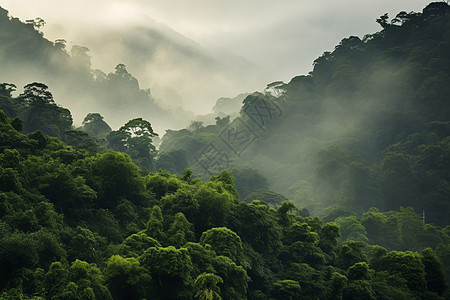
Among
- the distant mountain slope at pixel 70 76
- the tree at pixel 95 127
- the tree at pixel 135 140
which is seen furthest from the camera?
the distant mountain slope at pixel 70 76

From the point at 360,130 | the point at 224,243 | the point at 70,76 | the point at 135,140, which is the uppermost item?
the point at 70,76

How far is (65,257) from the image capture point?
16.5m

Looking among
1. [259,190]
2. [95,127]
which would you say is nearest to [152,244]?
[259,190]

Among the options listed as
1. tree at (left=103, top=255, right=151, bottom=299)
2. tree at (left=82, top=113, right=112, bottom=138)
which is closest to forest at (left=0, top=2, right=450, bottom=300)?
tree at (left=103, top=255, right=151, bottom=299)

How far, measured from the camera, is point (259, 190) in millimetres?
53844

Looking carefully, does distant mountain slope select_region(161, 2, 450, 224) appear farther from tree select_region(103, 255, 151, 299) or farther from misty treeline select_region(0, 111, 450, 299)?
tree select_region(103, 255, 151, 299)

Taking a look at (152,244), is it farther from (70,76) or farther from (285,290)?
(70,76)

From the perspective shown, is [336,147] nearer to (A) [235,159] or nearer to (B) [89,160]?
(A) [235,159]

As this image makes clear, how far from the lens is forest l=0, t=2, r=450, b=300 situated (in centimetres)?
1636

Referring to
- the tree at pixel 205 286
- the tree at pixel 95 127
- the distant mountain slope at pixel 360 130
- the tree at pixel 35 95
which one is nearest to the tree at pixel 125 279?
the tree at pixel 205 286

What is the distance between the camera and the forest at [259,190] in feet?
53.7

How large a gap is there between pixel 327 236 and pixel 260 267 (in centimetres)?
707

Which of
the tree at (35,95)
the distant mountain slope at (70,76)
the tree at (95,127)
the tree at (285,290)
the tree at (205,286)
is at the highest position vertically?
the distant mountain slope at (70,76)

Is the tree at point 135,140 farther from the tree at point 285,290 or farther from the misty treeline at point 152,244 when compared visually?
the tree at point 285,290
